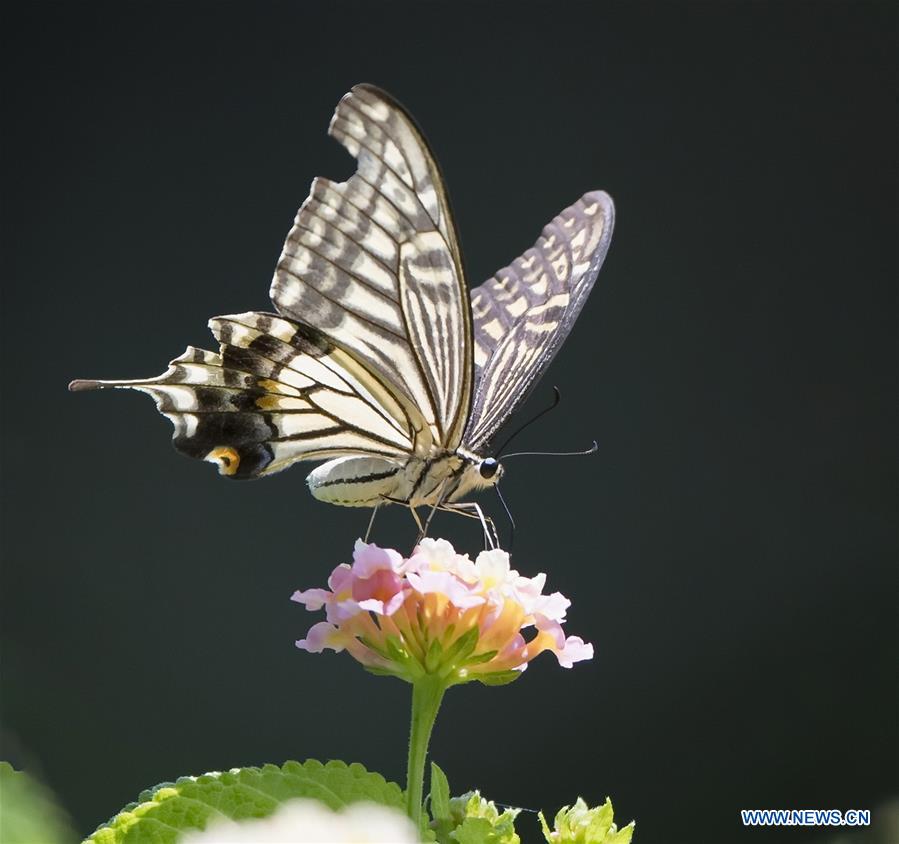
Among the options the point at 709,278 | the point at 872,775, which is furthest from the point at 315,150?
the point at 872,775

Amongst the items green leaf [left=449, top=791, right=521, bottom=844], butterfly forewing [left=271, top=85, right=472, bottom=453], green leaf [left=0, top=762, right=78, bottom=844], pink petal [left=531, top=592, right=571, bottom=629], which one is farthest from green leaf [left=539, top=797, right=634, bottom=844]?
butterfly forewing [left=271, top=85, right=472, bottom=453]

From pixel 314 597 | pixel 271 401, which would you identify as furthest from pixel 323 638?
pixel 271 401

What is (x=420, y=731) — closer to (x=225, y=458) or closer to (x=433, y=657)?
(x=433, y=657)

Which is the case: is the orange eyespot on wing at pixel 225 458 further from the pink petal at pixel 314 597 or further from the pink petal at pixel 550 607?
the pink petal at pixel 550 607

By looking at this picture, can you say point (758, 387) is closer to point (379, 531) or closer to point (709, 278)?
point (709, 278)

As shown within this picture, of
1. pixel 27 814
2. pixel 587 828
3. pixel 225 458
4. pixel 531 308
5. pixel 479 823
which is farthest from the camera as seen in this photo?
pixel 531 308

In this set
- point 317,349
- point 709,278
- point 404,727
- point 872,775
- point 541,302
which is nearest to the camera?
point 317,349

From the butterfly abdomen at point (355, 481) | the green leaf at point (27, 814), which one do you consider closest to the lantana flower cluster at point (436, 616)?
the green leaf at point (27, 814)
